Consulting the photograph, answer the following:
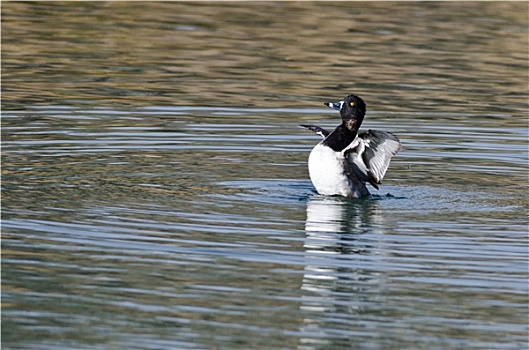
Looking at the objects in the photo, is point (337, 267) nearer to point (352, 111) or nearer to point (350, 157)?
point (350, 157)

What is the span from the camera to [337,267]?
984 cm

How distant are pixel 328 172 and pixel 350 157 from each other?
0.49m

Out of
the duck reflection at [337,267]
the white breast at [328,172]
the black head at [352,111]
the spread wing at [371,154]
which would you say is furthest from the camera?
the black head at [352,111]

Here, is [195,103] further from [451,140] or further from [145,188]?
[145,188]

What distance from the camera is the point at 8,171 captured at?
1339cm

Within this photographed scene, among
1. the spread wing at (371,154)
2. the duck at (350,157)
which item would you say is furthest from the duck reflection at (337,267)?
the spread wing at (371,154)

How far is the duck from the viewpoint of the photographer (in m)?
12.7

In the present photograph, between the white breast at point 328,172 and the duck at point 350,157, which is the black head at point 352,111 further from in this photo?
the white breast at point 328,172

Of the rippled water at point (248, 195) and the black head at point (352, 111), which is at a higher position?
the black head at point (352, 111)

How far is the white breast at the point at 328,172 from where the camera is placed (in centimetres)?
1262

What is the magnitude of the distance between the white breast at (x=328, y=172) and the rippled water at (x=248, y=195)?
0.20 metres

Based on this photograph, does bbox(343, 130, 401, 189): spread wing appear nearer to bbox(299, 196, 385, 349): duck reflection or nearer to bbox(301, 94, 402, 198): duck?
bbox(301, 94, 402, 198): duck

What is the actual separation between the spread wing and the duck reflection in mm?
342

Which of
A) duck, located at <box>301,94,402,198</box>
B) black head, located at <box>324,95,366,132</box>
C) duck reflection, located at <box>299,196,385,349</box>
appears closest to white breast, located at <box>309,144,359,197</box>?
duck, located at <box>301,94,402,198</box>
